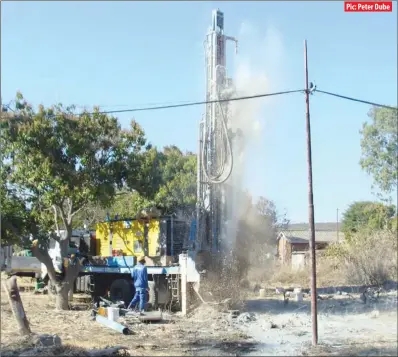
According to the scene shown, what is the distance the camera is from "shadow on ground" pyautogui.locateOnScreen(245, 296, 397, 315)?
17156 mm

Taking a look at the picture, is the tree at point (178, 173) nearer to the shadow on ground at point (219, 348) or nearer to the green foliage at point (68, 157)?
the green foliage at point (68, 157)

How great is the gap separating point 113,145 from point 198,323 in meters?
6.29

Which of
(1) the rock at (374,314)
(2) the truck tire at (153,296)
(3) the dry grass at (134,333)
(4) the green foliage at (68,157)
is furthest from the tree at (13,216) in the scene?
(1) the rock at (374,314)

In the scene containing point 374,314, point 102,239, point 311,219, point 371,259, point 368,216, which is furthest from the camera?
point 368,216

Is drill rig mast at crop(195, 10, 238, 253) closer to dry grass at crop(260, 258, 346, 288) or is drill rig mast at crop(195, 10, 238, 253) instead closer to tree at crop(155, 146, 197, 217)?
tree at crop(155, 146, 197, 217)

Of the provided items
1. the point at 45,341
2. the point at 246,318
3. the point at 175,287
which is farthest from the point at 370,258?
the point at 45,341

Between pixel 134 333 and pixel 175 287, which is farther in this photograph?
pixel 175 287

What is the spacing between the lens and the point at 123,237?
2011 centimetres

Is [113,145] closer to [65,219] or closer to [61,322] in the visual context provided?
[65,219]

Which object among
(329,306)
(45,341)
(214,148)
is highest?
(214,148)

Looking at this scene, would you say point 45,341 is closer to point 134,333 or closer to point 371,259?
point 134,333

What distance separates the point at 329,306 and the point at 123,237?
754 cm

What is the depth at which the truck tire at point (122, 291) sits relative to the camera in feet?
60.9

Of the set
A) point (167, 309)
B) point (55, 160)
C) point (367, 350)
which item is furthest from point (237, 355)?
point (55, 160)
